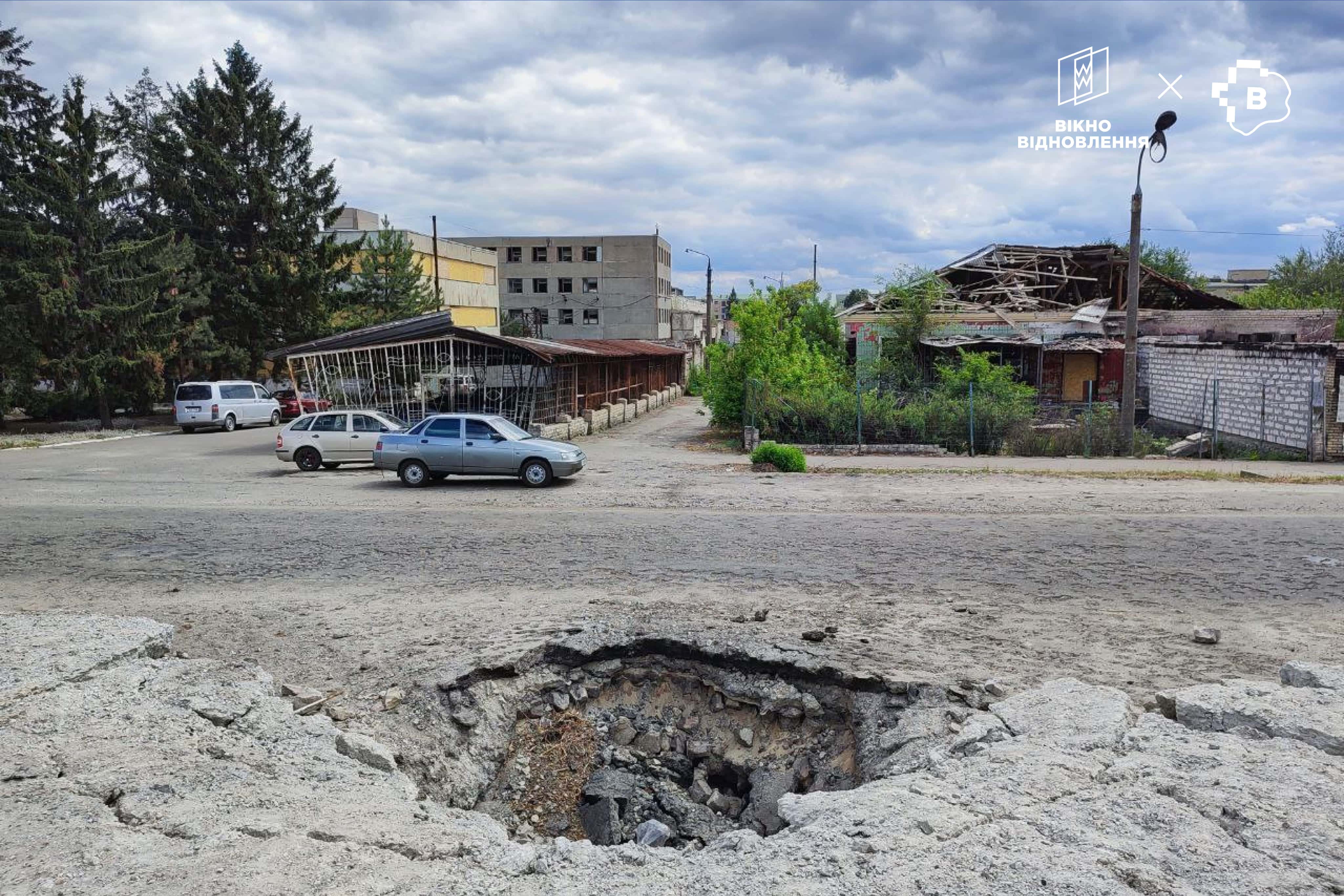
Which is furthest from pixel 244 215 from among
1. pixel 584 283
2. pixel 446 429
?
pixel 584 283

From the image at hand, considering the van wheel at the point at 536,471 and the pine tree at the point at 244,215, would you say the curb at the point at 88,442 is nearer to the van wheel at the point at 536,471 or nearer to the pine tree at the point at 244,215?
the pine tree at the point at 244,215

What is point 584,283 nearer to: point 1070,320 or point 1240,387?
point 1070,320

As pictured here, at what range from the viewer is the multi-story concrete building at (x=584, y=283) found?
81.4m

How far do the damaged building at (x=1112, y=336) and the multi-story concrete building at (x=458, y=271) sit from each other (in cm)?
2929

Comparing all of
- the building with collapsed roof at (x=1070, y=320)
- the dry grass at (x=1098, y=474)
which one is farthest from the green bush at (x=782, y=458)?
the building with collapsed roof at (x=1070, y=320)

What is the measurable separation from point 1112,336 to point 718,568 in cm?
2426

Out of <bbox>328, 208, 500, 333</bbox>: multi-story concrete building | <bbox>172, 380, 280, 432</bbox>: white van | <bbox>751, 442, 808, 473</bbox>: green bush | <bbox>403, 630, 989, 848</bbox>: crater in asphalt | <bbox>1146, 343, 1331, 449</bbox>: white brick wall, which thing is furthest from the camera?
<bbox>328, 208, 500, 333</bbox>: multi-story concrete building

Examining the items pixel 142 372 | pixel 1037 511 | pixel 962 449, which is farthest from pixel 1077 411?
pixel 142 372

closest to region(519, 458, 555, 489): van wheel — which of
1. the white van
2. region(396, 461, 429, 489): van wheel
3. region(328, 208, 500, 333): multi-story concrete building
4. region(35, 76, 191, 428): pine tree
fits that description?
region(396, 461, 429, 489): van wheel

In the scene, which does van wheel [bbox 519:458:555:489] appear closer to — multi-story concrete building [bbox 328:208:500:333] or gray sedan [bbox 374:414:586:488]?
gray sedan [bbox 374:414:586:488]

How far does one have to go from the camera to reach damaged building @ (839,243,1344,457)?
2097cm

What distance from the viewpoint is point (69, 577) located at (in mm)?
9672

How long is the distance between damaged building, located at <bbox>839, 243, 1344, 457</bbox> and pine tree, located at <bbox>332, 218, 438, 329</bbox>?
2266 cm

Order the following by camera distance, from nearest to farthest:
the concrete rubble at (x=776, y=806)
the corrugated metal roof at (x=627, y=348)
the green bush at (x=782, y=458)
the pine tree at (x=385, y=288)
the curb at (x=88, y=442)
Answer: the concrete rubble at (x=776, y=806)
the green bush at (x=782, y=458)
the curb at (x=88, y=442)
the corrugated metal roof at (x=627, y=348)
the pine tree at (x=385, y=288)
